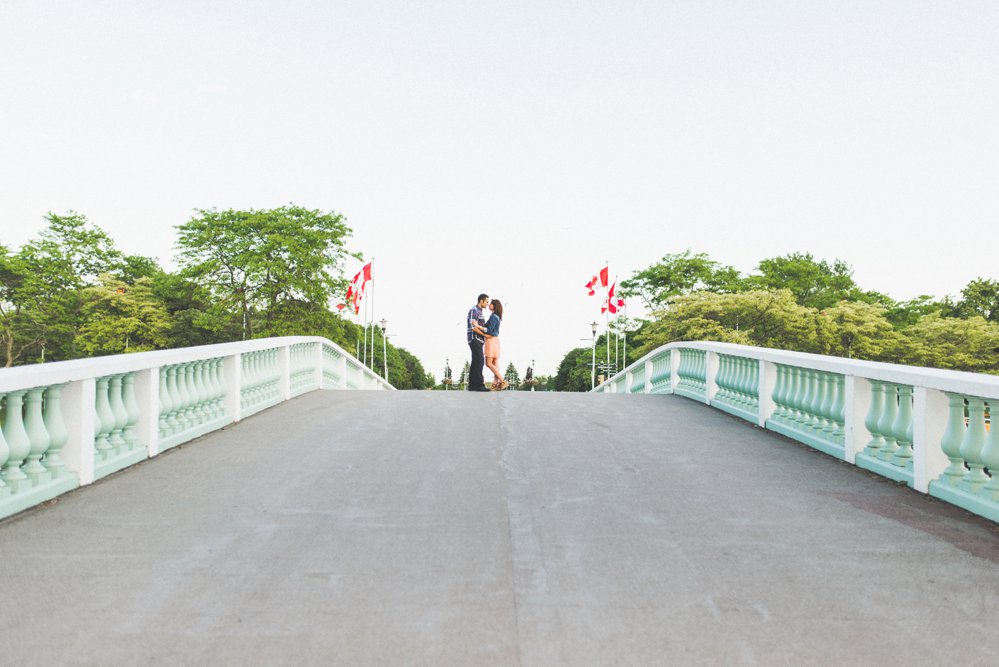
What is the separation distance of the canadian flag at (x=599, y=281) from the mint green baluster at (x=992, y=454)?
42.2m

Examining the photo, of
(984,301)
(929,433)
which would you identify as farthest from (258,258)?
(984,301)

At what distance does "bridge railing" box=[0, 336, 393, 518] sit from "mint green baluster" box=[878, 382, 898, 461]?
6203 millimetres

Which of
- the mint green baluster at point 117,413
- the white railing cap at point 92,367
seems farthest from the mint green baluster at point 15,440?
the mint green baluster at point 117,413

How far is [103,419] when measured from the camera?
19.2ft

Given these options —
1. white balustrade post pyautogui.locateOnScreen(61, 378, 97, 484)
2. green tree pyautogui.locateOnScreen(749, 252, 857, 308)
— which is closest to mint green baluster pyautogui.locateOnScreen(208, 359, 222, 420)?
white balustrade post pyautogui.locateOnScreen(61, 378, 97, 484)

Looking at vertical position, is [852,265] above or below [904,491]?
above

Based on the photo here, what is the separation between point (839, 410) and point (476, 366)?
30.7 ft

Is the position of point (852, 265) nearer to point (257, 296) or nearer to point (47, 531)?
point (257, 296)

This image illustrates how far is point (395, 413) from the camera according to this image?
9820 mm

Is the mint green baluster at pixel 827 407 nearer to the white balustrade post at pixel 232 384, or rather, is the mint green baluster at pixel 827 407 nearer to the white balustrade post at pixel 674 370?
the white balustrade post at pixel 674 370

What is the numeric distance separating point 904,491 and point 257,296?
4522 centimetres

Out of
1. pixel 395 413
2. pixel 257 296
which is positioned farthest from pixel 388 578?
pixel 257 296

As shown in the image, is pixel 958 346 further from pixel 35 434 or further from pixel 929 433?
pixel 35 434

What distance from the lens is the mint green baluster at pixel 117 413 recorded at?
20.1 ft
